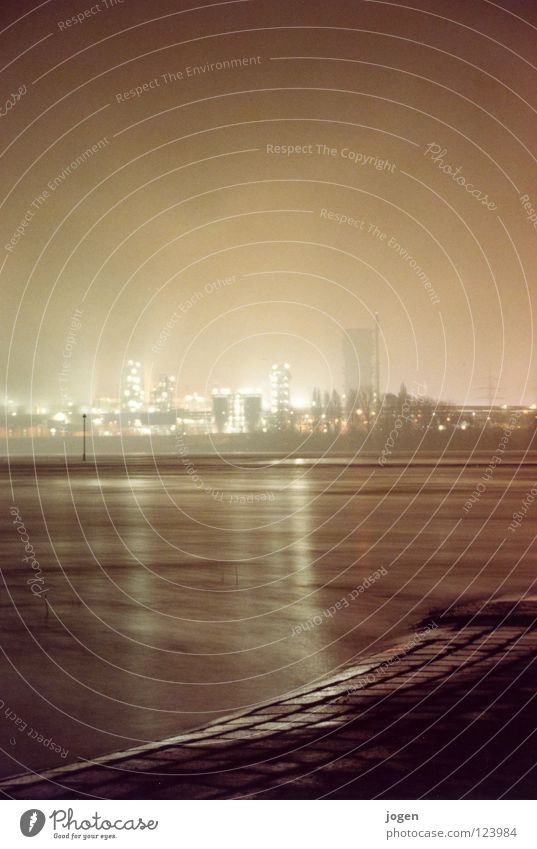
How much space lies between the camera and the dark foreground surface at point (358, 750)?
19.3 ft

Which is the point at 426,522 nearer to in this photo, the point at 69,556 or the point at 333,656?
the point at 69,556

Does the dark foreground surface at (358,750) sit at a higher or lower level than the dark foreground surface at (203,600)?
higher

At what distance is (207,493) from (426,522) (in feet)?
50.6

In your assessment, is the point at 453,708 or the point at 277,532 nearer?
the point at 453,708

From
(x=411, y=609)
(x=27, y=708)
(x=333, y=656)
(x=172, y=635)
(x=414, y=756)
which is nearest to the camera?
(x=414, y=756)

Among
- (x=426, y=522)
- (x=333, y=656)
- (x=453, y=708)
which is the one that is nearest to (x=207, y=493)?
(x=426, y=522)

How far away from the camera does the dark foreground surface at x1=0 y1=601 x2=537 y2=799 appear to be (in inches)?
232

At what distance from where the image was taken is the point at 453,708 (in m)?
7.50

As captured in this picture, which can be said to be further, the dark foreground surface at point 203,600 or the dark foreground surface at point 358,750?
the dark foreground surface at point 203,600

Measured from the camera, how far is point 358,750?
646 cm

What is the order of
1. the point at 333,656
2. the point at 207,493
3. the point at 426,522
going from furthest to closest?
the point at 207,493
the point at 426,522
the point at 333,656

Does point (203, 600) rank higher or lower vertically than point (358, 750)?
lower

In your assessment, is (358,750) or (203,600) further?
(203,600)
